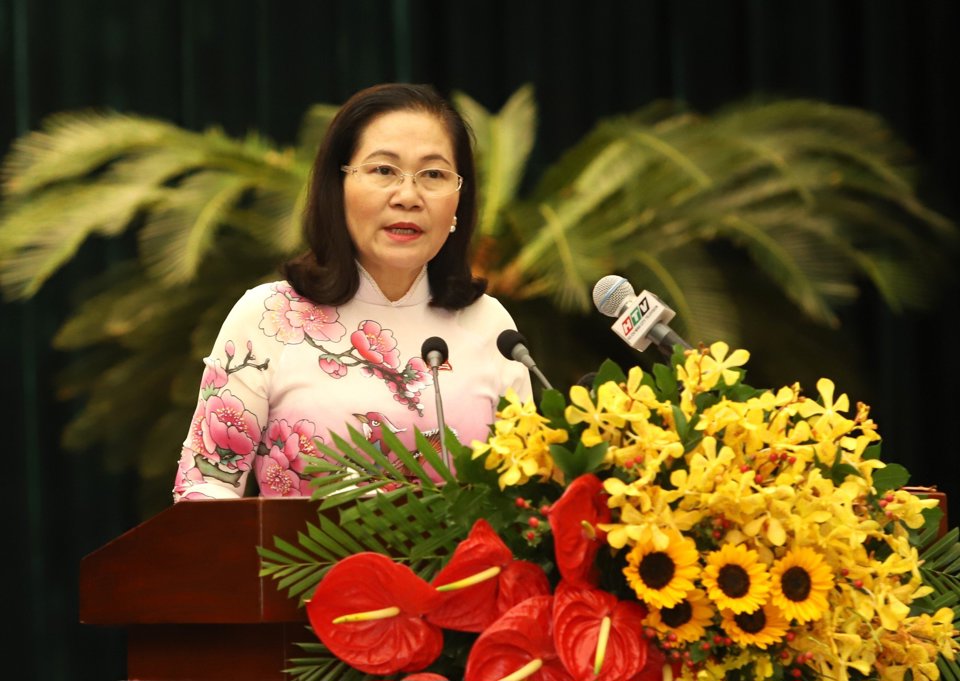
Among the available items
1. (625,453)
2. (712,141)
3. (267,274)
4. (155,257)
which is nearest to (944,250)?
(712,141)

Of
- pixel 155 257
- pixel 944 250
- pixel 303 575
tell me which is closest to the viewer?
pixel 303 575

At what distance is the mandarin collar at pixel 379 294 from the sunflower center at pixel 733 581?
1.06 metres

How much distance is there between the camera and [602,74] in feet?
19.7

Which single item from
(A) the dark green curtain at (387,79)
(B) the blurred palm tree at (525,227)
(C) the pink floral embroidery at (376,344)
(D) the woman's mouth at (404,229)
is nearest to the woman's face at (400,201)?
(D) the woman's mouth at (404,229)

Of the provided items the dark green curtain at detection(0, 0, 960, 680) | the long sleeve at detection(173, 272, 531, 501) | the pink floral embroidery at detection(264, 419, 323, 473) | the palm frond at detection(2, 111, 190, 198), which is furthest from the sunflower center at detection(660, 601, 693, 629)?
the dark green curtain at detection(0, 0, 960, 680)

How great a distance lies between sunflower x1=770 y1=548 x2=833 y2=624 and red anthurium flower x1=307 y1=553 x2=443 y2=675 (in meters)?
A: 0.34

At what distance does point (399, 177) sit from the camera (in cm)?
229

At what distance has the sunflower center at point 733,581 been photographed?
1410 millimetres

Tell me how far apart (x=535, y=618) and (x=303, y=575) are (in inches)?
10.4

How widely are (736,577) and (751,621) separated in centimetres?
5

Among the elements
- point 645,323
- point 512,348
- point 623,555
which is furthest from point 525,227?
point 623,555

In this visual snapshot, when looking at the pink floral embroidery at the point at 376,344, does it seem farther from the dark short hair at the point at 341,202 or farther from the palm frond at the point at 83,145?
the palm frond at the point at 83,145

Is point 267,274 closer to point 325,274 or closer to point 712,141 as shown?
point 712,141

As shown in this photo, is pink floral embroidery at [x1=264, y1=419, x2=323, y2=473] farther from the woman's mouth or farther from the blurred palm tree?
the blurred palm tree
